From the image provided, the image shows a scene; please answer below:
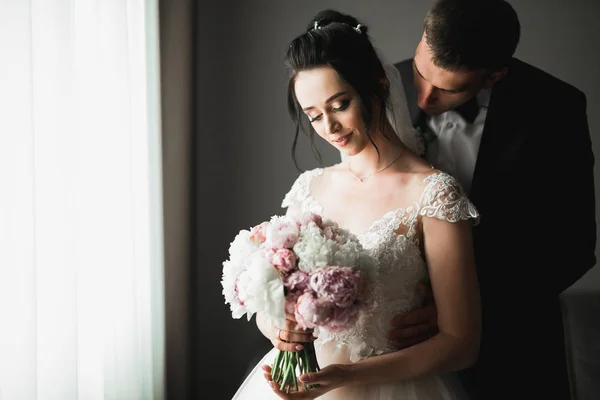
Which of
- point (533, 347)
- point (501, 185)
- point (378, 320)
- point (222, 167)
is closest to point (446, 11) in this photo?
point (501, 185)

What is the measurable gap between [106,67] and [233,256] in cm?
82

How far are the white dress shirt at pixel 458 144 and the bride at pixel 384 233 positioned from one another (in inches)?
13.9

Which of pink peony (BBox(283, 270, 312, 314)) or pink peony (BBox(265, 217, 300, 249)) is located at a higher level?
pink peony (BBox(265, 217, 300, 249))

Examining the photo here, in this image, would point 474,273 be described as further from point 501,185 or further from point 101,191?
point 101,191

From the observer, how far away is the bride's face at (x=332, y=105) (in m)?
1.55

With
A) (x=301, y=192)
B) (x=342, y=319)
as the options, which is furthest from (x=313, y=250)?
(x=301, y=192)

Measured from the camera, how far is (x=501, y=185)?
1.86 metres

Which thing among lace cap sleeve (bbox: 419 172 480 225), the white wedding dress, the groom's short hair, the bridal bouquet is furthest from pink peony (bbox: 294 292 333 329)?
the groom's short hair

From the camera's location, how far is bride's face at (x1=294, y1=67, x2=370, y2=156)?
1546 millimetres

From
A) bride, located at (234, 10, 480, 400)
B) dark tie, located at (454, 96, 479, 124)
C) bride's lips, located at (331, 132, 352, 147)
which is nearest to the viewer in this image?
bride, located at (234, 10, 480, 400)

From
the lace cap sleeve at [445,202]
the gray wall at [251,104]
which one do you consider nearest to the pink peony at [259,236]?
the lace cap sleeve at [445,202]

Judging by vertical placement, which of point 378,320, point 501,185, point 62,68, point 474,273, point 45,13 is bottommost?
point 378,320

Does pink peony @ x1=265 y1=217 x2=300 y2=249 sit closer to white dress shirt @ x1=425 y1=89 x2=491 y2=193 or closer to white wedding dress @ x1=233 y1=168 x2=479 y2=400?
white wedding dress @ x1=233 y1=168 x2=479 y2=400

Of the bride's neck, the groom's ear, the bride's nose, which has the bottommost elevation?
the bride's neck
